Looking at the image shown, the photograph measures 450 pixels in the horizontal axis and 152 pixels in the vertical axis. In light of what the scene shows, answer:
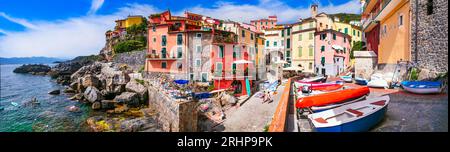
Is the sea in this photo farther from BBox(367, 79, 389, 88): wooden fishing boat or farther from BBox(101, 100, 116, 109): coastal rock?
BBox(367, 79, 389, 88): wooden fishing boat

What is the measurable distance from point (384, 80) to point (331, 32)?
17.5 m

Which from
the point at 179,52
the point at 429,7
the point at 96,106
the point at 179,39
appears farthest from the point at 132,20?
the point at 429,7

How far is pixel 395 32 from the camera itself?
35.4 feet

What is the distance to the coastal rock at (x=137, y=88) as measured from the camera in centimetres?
1932

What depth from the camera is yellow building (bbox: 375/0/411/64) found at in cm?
951

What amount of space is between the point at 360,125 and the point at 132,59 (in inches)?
1205

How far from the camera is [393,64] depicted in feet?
35.6

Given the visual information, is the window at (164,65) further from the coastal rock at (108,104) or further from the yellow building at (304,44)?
the yellow building at (304,44)

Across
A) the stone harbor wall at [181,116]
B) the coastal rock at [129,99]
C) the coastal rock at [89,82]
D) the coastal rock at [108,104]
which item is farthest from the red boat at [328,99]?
the coastal rock at [89,82]

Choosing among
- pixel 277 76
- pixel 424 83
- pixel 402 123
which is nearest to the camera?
pixel 402 123

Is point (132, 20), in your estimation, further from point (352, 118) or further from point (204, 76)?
point (352, 118)
